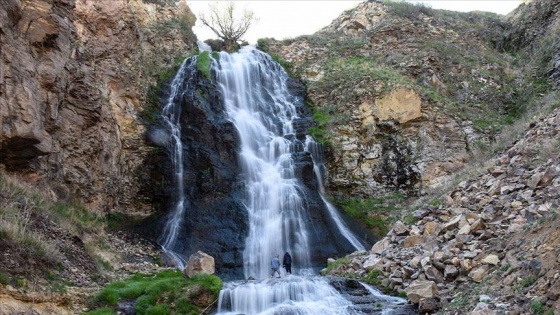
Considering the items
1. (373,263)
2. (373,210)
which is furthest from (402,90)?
(373,263)

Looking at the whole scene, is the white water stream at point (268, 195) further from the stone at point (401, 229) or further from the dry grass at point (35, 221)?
the dry grass at point (35, 221)

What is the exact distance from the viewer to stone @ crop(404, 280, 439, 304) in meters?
9.56

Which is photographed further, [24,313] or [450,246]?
[450,246]

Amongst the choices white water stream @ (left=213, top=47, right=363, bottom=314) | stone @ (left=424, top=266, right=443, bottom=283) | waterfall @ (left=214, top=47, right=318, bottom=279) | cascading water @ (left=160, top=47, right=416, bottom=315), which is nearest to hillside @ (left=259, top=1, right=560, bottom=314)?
stone @ (left=424, top=266, right=443, bottom=283)

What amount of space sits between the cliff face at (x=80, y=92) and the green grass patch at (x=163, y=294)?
4775mm

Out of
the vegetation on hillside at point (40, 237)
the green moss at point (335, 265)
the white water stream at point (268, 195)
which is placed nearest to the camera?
the vegetation on hillside at point (40, 237)

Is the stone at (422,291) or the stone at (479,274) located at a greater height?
the stone at (479,274)

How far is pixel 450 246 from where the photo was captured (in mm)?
10477

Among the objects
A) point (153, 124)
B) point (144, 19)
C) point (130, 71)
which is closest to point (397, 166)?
point (153, 124)

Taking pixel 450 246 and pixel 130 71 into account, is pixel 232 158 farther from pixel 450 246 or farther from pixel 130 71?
pixel 450 246

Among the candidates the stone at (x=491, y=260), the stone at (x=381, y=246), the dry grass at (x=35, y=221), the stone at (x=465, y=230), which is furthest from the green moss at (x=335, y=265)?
the dry grass at (x=35, y=221)

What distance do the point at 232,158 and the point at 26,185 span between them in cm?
813

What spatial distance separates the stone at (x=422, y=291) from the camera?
376 inches

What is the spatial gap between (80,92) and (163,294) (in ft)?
29.1
